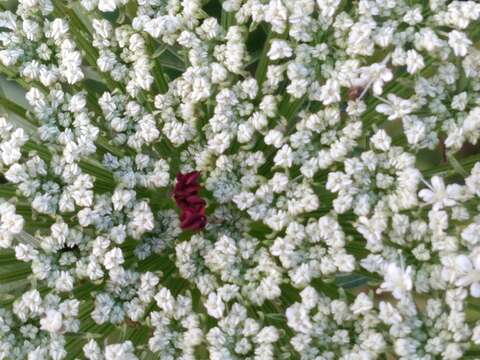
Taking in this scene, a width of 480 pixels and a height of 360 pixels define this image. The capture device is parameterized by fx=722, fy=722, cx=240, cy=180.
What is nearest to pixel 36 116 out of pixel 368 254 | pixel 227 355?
pixel 227 355

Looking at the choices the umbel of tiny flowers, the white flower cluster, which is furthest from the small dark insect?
the umbel of tiny flowers

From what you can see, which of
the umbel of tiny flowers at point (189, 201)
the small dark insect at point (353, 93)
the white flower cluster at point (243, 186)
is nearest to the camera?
→ the white flower cluster at point (243, 186)

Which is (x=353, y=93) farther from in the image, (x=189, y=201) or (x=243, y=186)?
(x=189, y=201)

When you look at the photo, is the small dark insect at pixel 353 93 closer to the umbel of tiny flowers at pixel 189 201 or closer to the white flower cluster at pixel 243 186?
the white flower cluster at pixel 243 186

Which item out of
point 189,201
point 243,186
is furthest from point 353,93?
point 189,201

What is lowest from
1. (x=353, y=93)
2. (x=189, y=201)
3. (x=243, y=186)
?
(x=189, y=201)

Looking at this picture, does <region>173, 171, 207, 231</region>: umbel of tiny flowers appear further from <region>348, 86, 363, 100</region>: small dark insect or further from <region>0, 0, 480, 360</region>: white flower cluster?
<region>348, 86, 363, 100</region>: small dark insect

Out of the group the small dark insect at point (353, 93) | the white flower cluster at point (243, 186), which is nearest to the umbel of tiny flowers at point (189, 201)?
the white flower cluster at point (243, 186)
